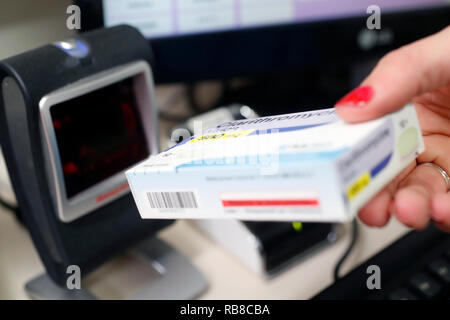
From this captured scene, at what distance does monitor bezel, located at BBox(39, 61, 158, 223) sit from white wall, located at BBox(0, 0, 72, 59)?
98 millimetres

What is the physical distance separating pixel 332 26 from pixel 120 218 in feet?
1.16

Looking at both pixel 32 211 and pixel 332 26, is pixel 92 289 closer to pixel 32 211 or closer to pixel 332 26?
pixel 32 211

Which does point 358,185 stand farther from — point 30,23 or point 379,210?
point 30,23

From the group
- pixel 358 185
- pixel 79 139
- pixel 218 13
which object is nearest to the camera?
pixel 358 185

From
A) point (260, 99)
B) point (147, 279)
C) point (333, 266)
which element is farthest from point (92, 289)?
point (260, 99)

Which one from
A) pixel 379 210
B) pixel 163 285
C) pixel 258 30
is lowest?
pixel 163 285

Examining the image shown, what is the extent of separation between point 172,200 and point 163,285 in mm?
170

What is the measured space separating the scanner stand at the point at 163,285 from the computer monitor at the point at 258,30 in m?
0.23

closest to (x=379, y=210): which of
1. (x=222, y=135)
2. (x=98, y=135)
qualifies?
(x=222, y=135)

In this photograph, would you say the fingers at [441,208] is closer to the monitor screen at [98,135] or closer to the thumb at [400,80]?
the thumb at [400,80]

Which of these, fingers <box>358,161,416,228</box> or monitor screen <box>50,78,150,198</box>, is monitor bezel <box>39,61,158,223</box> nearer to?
monitor screen <box>50,78,150,198</box>

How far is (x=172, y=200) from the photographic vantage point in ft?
0.87

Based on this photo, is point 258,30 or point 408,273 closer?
point 408,273

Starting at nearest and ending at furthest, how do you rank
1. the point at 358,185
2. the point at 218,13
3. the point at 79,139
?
the point at 358,185, the point at 79,139, the point at 218,13
